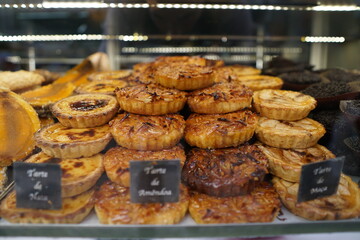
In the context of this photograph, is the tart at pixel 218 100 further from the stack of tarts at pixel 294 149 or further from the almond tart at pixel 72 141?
the almond tart at pixel 72 141

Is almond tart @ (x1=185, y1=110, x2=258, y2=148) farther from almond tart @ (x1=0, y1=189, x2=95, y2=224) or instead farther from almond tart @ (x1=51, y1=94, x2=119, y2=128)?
almond tart @ (x1=0, y1=189, x2=95, y2=224)

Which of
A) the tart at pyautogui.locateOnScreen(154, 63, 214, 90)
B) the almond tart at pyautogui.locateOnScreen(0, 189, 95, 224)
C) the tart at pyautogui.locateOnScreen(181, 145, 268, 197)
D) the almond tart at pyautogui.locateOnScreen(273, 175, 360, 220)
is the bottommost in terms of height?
the almond tart at pyautogui.locateOnScreen(0, 189, 95, 224)

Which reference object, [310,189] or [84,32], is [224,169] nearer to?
[310,189]

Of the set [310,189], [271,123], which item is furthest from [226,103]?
[310,189]

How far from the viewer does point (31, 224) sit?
1.41 meters

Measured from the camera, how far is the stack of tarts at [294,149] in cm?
153

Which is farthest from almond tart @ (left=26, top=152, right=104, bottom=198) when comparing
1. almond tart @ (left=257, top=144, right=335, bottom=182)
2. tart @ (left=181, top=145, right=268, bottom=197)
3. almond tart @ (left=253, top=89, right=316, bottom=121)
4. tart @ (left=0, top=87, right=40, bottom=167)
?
almond tart @ (left=253, top=89, right=316, bottom=121)

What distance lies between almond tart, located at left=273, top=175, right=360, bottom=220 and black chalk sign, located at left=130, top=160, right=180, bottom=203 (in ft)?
2.02

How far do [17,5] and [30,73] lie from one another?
70 centimetres

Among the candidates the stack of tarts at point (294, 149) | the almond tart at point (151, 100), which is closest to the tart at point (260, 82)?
the stack of tarts at point (294, 149)

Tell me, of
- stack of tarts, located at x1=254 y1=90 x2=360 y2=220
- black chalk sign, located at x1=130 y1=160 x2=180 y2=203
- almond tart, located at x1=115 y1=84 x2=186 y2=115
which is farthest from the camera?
almond tart, located at x1=115 y1=84 x2=186 y2=115

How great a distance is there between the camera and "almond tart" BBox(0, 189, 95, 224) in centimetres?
145

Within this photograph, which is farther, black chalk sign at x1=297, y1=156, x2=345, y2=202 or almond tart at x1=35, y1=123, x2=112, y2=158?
almond tart at x1=35, y1=123, x2=112, y2=158

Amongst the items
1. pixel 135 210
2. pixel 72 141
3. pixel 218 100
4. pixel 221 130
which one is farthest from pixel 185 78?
pixel 135 210
